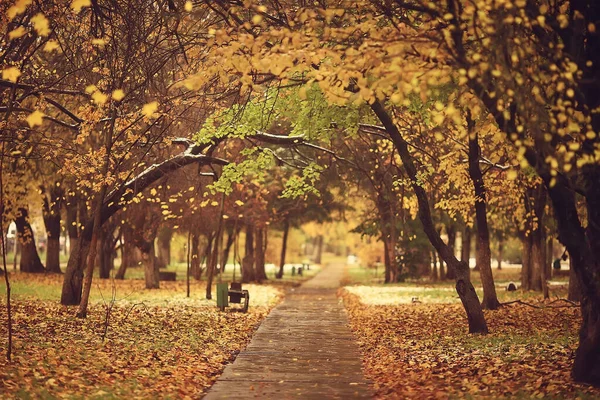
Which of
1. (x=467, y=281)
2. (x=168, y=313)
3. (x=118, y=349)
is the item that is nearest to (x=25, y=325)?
(x=118, y=349)

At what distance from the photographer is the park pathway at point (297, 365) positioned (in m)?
9.72

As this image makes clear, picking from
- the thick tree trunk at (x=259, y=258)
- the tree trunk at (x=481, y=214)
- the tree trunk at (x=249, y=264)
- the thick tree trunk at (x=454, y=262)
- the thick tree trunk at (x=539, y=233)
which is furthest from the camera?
the thick tree trunk at (x=259, y=258)

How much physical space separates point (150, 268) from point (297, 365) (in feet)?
77.5

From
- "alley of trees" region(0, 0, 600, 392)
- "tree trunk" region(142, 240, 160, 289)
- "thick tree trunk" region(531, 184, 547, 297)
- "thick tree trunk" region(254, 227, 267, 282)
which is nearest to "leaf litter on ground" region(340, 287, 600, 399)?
"alley of trees" region(0, 0, 600, 392)

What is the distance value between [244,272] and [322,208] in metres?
5.67

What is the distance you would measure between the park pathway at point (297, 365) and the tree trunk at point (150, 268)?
15.4 metres

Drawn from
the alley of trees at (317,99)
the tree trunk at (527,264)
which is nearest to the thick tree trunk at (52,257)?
the alley of trees at (317,99)

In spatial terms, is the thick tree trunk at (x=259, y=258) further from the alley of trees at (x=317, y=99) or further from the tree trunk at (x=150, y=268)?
the tree trunk at (x=150, y=268)

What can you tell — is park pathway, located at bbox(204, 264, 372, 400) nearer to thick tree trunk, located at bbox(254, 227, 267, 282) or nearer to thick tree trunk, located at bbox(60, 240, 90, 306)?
thick tree trunk, located at bbox(60, 240, 90, 306)

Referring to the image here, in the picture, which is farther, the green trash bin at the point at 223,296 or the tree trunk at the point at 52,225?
the tree trunk at the point at 52,225

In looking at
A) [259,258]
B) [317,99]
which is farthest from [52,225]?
[317,99]

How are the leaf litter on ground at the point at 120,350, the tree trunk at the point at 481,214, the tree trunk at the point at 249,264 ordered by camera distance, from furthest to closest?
the tree trunk at the point at 249,264
the tree trunk at the point at 481,214
the leaf litter on ground at the point at 120,350

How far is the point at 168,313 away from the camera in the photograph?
21172 millimetres

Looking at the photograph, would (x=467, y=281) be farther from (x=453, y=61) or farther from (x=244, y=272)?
(x=244, y=272)
